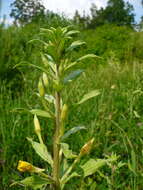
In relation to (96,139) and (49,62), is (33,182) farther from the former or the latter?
(96,139)

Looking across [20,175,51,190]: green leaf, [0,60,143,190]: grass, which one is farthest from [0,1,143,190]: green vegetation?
[20,175,51,190]: green leaf

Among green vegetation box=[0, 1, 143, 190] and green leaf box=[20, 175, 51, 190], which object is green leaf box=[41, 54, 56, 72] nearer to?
green vegetation box=[0, 1, 143, 190]

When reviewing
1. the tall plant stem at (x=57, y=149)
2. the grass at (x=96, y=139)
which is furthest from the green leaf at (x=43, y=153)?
the grass at (x=96, y=139)

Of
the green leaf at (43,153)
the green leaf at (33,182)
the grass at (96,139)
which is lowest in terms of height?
the grass at (96,139)

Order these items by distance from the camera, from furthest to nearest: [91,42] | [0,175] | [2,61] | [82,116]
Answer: [91,42]
[2,61]
[82,116]
[0,175]

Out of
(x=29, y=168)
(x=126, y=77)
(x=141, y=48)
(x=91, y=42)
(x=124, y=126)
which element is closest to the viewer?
(x=29, y=168)

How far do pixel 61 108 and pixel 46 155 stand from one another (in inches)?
5.7

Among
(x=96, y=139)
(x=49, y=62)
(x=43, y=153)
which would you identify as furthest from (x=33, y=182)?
(x=96, y=139)

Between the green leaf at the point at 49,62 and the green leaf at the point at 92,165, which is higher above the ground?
the green leaf at the point at 49,62

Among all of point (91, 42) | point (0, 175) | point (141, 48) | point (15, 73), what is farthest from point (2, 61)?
point (91, 42)

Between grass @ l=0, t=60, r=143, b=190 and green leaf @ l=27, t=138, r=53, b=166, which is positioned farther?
grass @ l=0, t=60, r=143, b=190

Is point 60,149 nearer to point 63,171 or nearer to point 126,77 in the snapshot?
point 63,171

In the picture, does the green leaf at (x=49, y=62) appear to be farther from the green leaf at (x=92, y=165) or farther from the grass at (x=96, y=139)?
the grass at (x=96, y=139)

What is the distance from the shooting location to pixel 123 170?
6.37 feet
